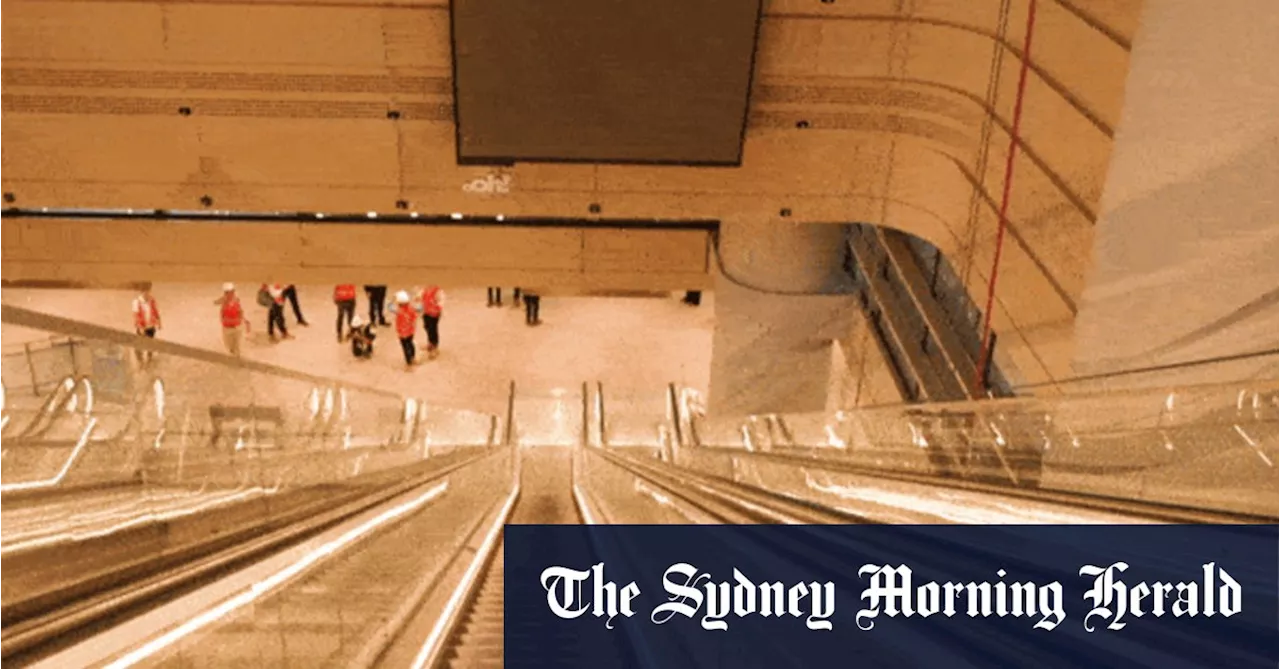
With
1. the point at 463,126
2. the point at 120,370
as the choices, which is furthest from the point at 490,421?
the point at 120,370

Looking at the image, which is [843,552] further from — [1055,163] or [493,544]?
[1055,163]

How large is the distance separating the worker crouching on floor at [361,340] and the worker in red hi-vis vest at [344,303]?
237 millimetres

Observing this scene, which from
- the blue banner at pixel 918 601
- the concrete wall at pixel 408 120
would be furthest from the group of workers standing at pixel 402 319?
the blue banner at pixel 918 601

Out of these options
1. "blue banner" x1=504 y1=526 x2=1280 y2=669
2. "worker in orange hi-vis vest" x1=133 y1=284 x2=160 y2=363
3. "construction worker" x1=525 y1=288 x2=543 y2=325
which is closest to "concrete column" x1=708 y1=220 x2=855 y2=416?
"construction worker" x1=525 y1=288 x2=543 y2=325

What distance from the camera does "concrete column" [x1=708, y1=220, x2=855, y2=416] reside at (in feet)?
26.6

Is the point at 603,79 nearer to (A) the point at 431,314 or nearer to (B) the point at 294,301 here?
(A) the point at 431,314

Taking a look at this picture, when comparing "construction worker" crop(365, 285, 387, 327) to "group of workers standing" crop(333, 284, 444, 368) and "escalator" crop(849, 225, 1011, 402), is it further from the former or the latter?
"escalator" crop(849, 225, 1011, 402)

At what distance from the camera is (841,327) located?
8273 millimetres

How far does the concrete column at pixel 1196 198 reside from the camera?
3713mm

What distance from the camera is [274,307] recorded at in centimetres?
1048

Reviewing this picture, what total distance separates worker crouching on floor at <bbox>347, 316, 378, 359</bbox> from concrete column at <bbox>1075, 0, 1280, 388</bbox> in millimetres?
7584

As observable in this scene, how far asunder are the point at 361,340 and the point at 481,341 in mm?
1308

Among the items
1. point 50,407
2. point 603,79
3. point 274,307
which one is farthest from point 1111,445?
point 274,307

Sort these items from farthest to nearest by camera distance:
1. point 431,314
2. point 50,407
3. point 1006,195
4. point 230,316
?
point 431,314
point 230,316
point 1006,195
point 50,407
